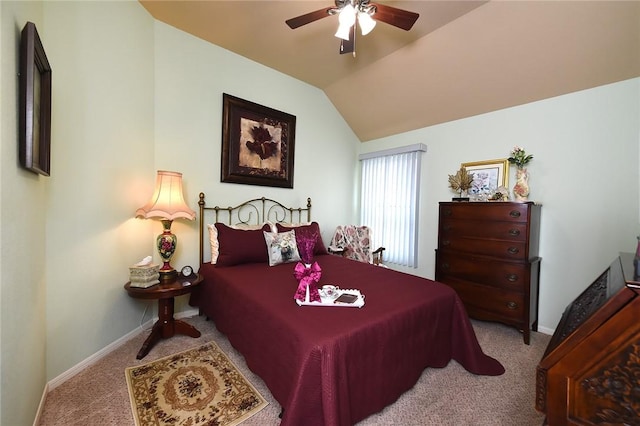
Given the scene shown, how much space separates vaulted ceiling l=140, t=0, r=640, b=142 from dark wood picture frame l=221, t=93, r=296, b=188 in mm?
615

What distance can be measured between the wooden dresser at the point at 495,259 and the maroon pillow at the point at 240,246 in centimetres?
202

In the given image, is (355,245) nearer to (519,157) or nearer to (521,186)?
(521,186)

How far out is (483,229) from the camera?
2.47 meters

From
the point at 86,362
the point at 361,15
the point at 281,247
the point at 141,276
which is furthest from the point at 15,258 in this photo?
the point at 361,15

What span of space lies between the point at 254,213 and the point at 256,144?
2.79 ft

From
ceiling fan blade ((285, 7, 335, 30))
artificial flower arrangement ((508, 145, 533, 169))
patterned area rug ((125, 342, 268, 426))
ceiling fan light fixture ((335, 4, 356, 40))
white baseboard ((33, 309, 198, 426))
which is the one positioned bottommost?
patterned area rug ((125, 342, 268, 426))

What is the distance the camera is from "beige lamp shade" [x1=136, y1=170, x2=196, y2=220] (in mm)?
2020

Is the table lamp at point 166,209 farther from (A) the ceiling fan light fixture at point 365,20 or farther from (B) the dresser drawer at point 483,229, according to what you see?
(B) the dresser drawer at point 483,229

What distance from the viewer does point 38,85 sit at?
4.33ft

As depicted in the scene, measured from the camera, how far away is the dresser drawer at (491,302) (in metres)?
2.28

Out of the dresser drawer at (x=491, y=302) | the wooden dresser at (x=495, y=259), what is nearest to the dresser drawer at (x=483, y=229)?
the wooden dresser at (x=495, y=259)

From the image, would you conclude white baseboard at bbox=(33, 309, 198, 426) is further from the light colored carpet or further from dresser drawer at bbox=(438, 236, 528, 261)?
dresser drawer at bbox=(438, 236, 528, 261)

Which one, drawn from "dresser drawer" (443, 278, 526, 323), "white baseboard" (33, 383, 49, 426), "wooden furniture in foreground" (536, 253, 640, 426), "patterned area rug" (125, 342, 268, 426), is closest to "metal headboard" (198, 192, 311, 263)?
"patterned area rug" (125, 342, 268, 426)

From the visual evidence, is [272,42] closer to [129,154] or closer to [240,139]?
[240,139]
